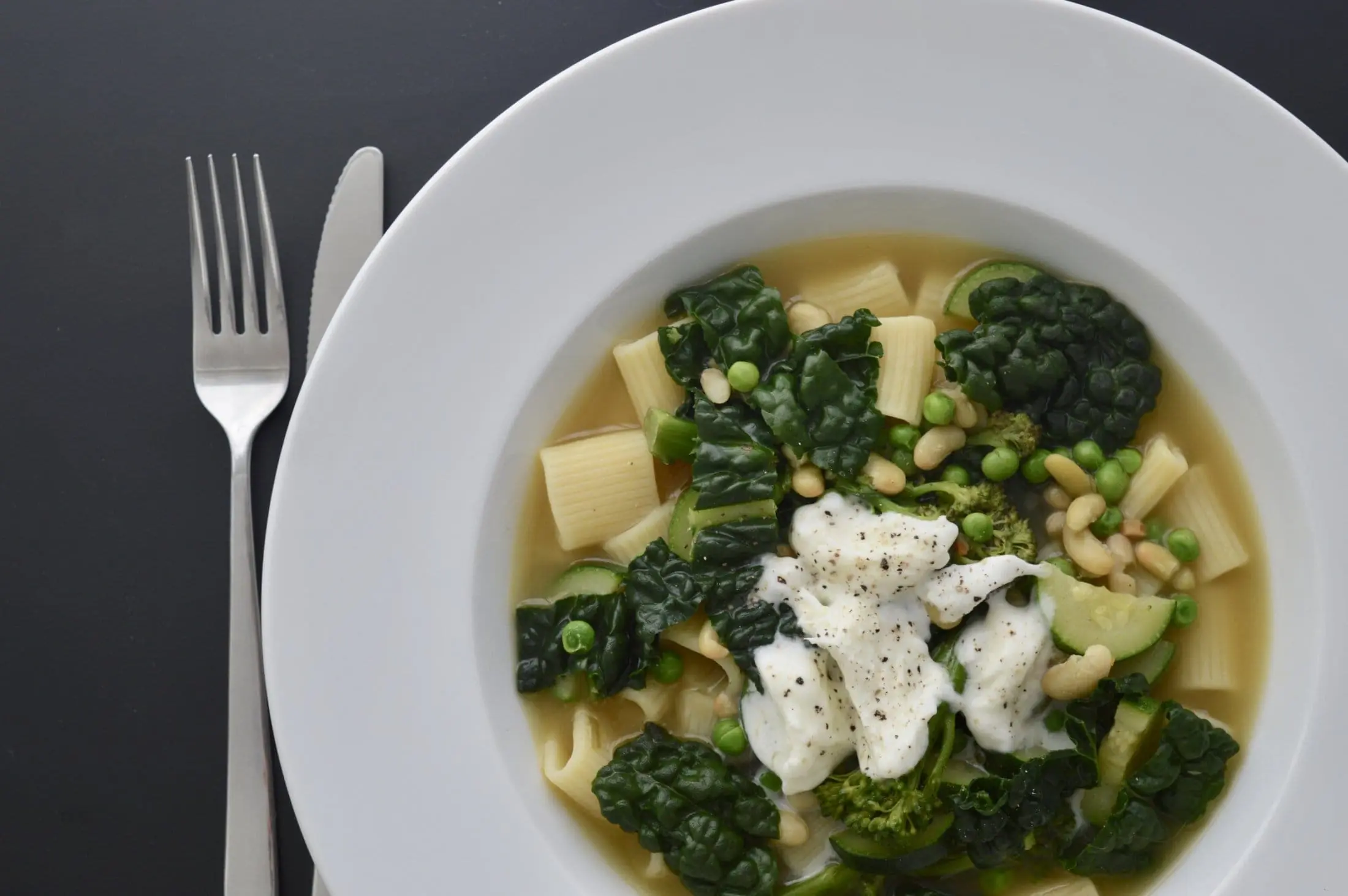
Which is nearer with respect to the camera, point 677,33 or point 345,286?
point 677,33

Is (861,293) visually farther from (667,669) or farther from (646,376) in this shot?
(667,669)

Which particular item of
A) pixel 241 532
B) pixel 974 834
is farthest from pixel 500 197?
Result: pixel 974 834

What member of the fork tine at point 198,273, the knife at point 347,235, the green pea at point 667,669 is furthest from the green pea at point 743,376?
the fork tine at point 198,273

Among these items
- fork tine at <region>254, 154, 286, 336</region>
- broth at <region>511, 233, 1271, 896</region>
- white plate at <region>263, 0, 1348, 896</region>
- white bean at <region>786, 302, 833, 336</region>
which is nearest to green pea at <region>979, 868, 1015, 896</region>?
broth at <region>511, 233, 1271, 896</region>

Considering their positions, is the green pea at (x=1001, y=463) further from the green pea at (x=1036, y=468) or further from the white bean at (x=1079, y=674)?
the white bean at (x=1079, y=674)

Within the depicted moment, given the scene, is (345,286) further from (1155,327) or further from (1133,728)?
(1133,728)
